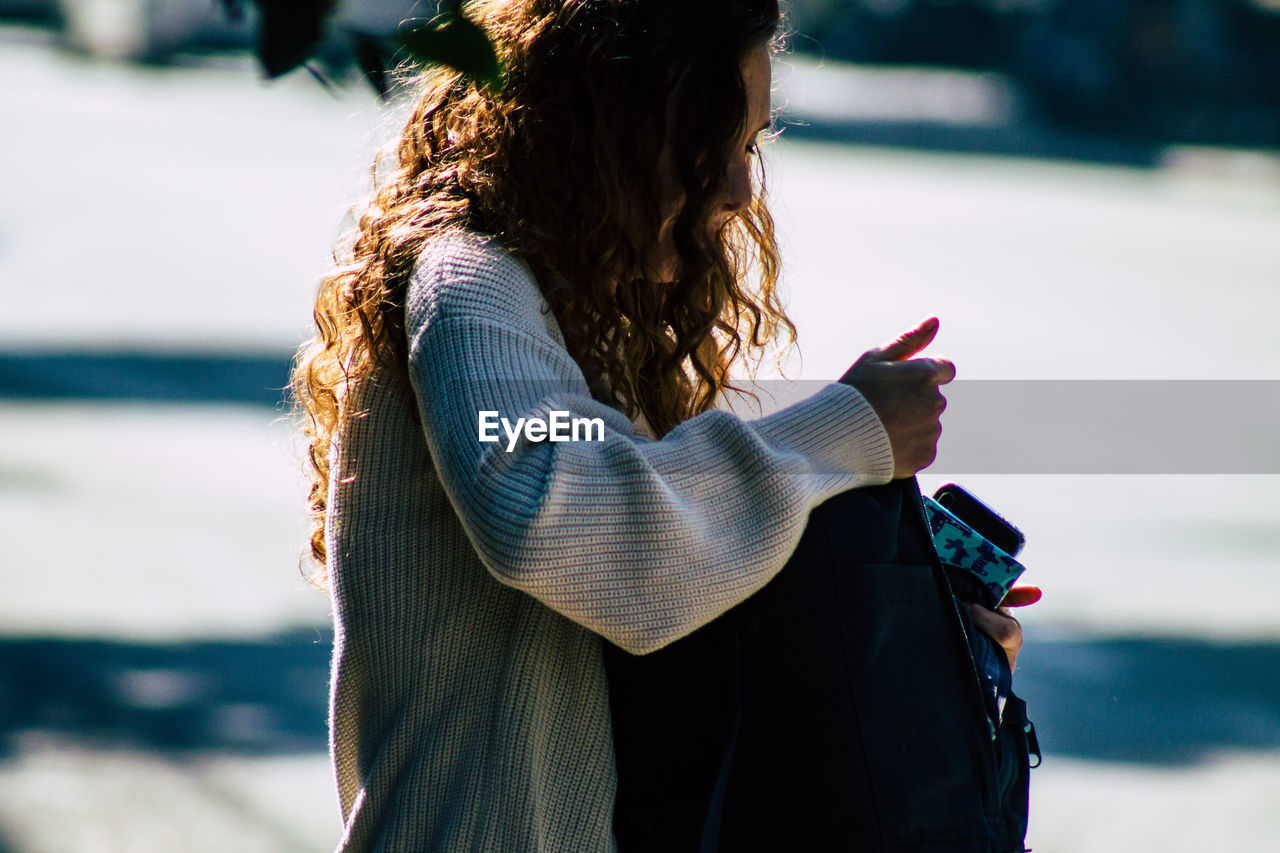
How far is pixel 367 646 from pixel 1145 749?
136 inches

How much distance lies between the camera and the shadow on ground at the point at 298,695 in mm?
4289

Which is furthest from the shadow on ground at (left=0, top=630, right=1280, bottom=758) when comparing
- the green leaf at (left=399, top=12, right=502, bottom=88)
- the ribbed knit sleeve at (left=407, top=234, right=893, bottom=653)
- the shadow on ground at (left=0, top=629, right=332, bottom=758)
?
the green leaf at (left=399, top=12, right=502, bottom=88)

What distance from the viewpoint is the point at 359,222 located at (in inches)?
70.8

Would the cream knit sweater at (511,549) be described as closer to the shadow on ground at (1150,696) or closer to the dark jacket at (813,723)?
the dark jacket at (813,723)

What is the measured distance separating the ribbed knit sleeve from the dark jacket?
0.24ft

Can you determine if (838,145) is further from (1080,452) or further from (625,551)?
(625,551)

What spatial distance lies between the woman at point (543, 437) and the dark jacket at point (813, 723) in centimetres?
5

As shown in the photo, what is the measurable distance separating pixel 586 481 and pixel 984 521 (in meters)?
0.76

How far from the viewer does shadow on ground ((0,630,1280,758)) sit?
429 centimetres

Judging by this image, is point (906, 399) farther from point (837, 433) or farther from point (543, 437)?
point (543, 437)

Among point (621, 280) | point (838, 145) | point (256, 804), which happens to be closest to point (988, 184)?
point (838, 145)

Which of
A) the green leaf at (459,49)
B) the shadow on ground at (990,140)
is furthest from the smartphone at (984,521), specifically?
the shadow on ground at (990,140)

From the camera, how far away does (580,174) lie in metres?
1.69

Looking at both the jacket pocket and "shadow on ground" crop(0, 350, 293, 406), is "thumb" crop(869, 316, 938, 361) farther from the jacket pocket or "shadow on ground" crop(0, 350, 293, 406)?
"shadow on ground" crop(0, 350, 293, 406)
